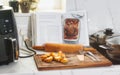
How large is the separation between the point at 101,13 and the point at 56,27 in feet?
1.22

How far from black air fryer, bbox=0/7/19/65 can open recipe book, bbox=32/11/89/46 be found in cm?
29

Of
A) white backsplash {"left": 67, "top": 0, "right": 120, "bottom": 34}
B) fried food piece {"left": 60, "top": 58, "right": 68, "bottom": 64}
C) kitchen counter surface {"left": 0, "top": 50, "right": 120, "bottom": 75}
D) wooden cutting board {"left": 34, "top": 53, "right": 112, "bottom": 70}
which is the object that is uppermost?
white backsplash {"left": 67, "top": 0, "right": 120, "bottom": 34}

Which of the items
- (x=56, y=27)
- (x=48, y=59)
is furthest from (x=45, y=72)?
(x=56, y=27)

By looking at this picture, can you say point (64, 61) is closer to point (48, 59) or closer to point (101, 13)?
point (48, 59)

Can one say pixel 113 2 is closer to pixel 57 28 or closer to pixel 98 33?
pixel 98 33

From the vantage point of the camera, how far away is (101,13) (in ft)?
5.74

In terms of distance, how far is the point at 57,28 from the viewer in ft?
5.28

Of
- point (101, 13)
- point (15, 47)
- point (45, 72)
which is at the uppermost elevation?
point (101, 13)

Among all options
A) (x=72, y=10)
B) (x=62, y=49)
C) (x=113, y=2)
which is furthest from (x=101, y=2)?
(x=62, y=49)

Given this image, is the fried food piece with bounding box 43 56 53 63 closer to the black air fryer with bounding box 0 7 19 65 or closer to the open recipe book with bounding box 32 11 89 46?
→ the black air fryer with bounding box 0 7 19 65

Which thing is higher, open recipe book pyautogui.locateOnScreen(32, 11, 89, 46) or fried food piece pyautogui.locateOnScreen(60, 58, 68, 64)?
open recipe book pyautogui.locateOnScreen(32, 11, 89, 46)

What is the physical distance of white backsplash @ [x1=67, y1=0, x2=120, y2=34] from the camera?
1.72m

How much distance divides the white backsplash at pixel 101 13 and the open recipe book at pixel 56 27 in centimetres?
9

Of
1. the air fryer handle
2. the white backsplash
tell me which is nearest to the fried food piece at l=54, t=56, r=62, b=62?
the air fryer handle
